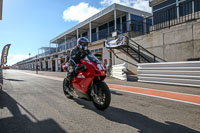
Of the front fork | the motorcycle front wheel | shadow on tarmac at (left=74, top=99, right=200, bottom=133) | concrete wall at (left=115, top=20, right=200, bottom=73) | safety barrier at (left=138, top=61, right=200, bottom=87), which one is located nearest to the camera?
shadow on tarmac at (left=74, top=99, right=200, bottom=133)

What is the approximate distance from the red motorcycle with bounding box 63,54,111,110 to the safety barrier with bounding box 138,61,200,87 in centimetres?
573

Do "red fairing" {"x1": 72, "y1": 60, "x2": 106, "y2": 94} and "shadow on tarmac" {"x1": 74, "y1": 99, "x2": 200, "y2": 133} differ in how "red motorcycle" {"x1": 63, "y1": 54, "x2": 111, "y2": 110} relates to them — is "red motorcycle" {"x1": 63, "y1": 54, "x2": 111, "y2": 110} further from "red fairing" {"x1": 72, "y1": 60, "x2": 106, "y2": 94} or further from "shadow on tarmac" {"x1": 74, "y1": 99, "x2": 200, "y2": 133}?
"shadow on tarmac" {"x1": 74, "y1": 99, "x2": 200, "y2": 133}

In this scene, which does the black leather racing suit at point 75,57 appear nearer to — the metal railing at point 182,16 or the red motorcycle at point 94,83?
the red motorcycle at point 94,83

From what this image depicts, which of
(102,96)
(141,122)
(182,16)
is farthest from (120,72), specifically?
(141,122)

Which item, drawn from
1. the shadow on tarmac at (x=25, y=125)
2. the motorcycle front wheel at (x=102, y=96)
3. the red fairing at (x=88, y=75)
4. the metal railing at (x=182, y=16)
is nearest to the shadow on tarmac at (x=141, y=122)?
the motorcycle front wheel at (x=102, y=96)

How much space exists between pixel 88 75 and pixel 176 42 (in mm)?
9242

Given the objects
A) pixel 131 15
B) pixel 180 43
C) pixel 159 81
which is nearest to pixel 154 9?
pixel 131 15

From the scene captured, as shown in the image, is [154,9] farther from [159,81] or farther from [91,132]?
[91,132]

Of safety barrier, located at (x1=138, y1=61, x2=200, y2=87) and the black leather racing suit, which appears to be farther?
safety barrier, located at (x1=138, y1=61, x2=200, y2=87)

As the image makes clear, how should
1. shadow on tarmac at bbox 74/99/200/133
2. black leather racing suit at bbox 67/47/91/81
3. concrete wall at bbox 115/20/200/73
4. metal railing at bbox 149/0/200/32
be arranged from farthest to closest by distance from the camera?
metal railing at bbox 149/0/200/32
concrete wall at bbox 115/20/200/73
black leather racing suit at bbox 67/47/91/81
shadow on tarmac at bbox 74/99/200/133

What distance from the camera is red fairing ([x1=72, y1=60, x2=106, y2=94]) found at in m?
3.44

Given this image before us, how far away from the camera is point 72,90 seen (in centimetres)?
464

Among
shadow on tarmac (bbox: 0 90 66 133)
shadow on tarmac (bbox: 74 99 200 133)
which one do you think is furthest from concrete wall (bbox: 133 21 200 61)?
shadow on tarmac (bbox: 0 90 66 133)

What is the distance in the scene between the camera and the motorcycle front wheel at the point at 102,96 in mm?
3336
